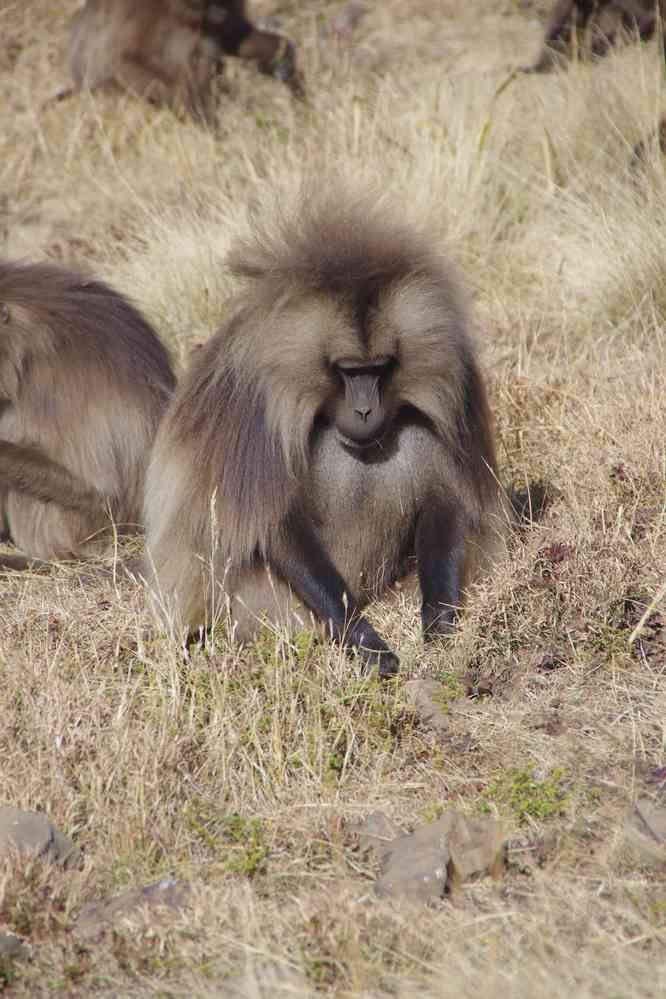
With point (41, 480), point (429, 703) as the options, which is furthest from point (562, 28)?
point (429, 703)

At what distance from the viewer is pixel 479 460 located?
13.6 ft

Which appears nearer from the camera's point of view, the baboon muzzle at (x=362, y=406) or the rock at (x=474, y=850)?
the rock at (x=474, y=850)

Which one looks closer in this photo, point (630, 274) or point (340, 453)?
point (340, 453)

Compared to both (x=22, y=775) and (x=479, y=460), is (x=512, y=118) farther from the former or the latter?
(x=22, y=775)

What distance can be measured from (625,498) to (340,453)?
92 cm

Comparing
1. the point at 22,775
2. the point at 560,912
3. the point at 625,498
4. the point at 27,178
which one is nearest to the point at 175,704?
the point at 22,775

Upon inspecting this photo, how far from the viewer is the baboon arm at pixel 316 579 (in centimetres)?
389

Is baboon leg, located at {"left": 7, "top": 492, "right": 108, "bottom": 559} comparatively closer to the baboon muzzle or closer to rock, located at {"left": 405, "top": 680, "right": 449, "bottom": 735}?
the baboon muzzle

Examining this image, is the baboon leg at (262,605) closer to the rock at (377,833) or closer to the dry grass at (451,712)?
the dry grass at (451,712)

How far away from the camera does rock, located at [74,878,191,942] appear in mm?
2771

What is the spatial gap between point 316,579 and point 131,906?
133cm

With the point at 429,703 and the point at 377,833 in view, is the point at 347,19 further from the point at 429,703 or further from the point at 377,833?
the point at 377,833

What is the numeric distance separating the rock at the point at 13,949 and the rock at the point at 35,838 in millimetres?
203

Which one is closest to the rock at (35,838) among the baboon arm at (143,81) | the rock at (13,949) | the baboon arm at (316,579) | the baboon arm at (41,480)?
the rock at (13,949)
